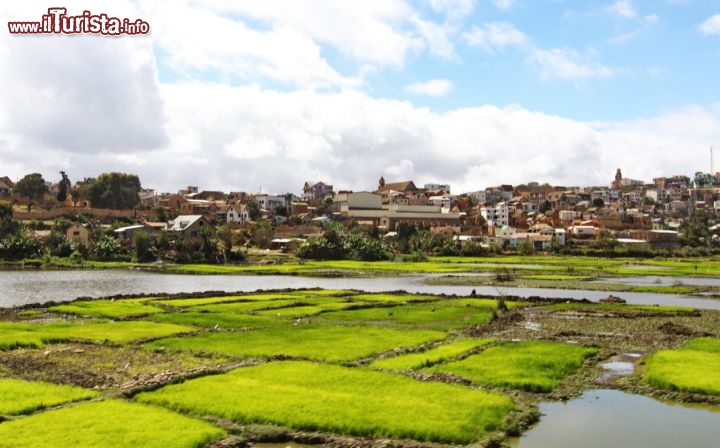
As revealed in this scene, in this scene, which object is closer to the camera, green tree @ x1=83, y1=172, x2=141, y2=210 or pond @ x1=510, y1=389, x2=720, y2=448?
pond @ x1=510, y1=389, x2=720, y2=448

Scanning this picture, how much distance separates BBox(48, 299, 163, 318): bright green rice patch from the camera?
36.8m

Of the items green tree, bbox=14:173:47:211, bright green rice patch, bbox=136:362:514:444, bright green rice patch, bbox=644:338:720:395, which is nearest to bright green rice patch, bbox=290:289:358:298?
bright green rice patch, bbox=644:338:720:395

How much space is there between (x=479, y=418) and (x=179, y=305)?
2848cm

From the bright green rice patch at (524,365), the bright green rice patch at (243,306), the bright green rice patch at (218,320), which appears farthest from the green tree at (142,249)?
the bright green rice patch at (524,365)

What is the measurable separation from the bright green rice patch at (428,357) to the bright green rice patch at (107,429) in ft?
26.7

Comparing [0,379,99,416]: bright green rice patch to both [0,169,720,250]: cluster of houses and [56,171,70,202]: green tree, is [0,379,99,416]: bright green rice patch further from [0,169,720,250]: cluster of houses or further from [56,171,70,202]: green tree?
[56,171,70,202]: green tree

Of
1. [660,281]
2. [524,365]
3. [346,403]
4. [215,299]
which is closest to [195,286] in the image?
[215,299]

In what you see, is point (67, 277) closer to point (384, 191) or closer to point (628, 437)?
point (628, 437)

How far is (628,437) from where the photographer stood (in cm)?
1641

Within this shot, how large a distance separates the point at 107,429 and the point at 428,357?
38.6 feet

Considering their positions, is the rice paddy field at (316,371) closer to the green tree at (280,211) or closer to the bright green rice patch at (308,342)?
the bright green rice patch at (308,342)

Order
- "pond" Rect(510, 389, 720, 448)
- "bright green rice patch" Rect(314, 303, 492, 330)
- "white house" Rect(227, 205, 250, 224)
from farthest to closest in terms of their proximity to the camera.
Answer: "white house" Rect(227, 205, 250, 224)
"bright green rice patch" Rect(314, 303, 492, 330)
"pond" Rect(510, 389, 720, 448)

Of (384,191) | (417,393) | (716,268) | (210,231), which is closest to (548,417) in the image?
(417,393)

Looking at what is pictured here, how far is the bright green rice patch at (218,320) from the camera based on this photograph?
32.8m
